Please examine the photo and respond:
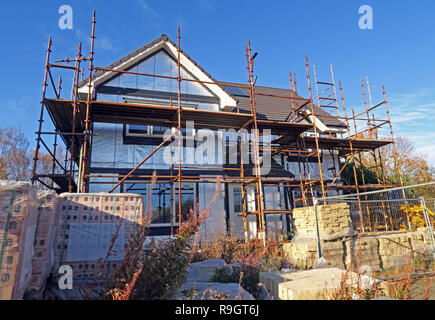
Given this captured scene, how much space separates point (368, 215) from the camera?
10.2 meters

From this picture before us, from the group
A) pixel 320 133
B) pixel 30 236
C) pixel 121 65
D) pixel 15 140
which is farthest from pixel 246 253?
pixel 15 140

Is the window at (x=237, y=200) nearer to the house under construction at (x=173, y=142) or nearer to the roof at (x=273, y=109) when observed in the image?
the house under construction at (x=173, y=142)

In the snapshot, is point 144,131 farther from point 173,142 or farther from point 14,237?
point 14,237

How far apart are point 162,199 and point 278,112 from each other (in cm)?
851

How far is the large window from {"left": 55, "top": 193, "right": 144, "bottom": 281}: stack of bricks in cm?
563

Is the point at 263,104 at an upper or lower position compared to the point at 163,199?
upper

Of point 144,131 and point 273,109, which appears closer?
point 144,131

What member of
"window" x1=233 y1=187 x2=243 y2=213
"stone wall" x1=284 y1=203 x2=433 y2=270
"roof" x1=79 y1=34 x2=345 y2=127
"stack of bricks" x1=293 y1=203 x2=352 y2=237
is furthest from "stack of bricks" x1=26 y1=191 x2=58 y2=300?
"window" x1=233 y1=187 x2=243 y2=213

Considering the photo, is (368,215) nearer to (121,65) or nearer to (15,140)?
(121,65)

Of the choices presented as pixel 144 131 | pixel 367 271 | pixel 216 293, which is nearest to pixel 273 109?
pixel 144 131

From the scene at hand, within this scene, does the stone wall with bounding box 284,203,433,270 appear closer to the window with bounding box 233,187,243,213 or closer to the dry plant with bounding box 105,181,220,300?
the window with bounding box 233,187,243,213

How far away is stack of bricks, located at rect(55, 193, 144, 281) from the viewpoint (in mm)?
4121

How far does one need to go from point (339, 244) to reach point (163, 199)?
6670 mm

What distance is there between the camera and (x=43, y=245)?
11.3 feet
